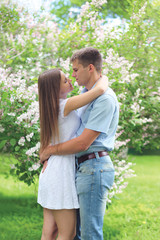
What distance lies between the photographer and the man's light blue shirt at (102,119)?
7.37ft

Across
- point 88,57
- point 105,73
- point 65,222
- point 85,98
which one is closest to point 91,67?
point 88,57

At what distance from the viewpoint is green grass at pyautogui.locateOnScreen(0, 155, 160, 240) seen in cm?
455

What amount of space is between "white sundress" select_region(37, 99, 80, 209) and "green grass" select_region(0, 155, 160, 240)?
2020mm

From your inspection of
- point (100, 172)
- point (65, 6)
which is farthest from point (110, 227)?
point (65, 6)

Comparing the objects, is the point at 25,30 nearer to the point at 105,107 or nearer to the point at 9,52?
the point at 9,52

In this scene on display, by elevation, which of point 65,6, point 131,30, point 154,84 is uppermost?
point 65,6

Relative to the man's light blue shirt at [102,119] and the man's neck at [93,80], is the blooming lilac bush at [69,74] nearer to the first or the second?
the man's neck at [93,80]

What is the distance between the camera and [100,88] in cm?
229

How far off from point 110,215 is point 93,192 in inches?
146

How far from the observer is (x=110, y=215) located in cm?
570

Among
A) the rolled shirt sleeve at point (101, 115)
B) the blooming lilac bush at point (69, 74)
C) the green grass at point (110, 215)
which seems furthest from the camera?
the green grass at point (110, 215)

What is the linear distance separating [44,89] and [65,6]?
44.0ft

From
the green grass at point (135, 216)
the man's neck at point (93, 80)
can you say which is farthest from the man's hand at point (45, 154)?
the green grass at point (135, 216)

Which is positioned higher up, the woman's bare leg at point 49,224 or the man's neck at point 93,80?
the man's neck at point 93,80
